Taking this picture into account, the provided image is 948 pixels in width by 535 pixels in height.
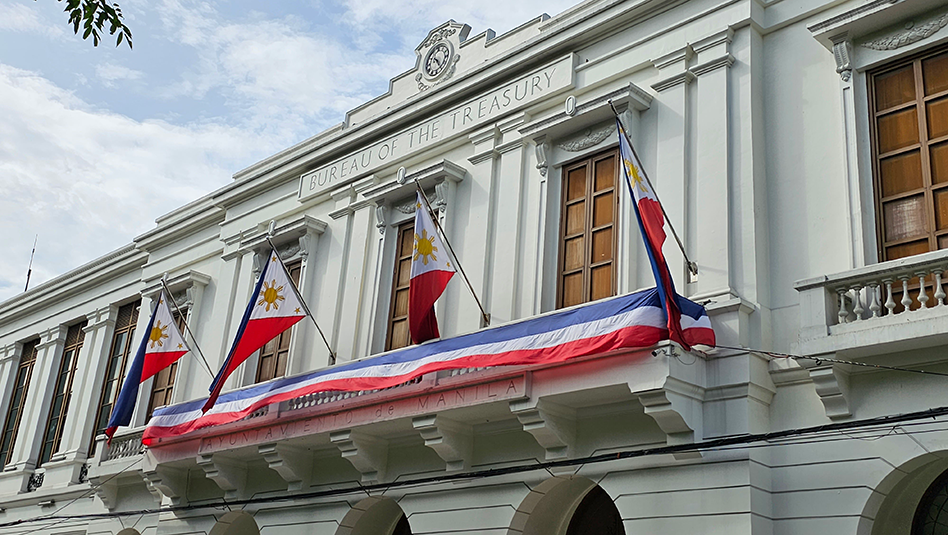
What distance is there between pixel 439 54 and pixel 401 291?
4.18m

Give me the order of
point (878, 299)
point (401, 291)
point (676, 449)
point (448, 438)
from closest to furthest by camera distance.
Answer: point (878, 299) < point (676, 449) < point (448, 438) < point (401, 291)

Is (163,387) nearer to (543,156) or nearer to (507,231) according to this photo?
(507,231)

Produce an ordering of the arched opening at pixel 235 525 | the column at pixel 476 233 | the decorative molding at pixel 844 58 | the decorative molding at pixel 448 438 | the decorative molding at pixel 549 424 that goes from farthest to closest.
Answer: the arched opening at pixel 235 525, the column at pixel 476 233, the decorative molding at pixel 448 438, the decorative molding at pixel 549 424, the decorative molding at pixel 844 58

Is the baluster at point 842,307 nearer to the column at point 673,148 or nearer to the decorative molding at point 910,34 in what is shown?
the column at point 673,148

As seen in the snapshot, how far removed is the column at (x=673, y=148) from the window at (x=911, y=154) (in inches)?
86.0

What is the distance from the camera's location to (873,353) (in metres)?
9.36

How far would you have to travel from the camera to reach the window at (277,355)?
16.5m

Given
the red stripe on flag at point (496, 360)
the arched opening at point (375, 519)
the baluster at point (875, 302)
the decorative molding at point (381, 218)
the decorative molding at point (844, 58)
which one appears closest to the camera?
the baluster at point (875, 302)

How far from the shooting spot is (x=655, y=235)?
10.4m

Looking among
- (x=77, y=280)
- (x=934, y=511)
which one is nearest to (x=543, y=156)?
(x=934, y=511)

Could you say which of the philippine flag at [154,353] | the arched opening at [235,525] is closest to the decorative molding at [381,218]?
the philippine flag at [154,353]

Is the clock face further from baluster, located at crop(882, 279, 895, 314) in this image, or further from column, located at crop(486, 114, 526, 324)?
baluster, located at crop(882, 279, 895, 314)

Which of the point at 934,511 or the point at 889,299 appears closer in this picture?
the point at 889,299

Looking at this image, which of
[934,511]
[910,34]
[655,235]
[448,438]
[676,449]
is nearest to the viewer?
[934,511]
